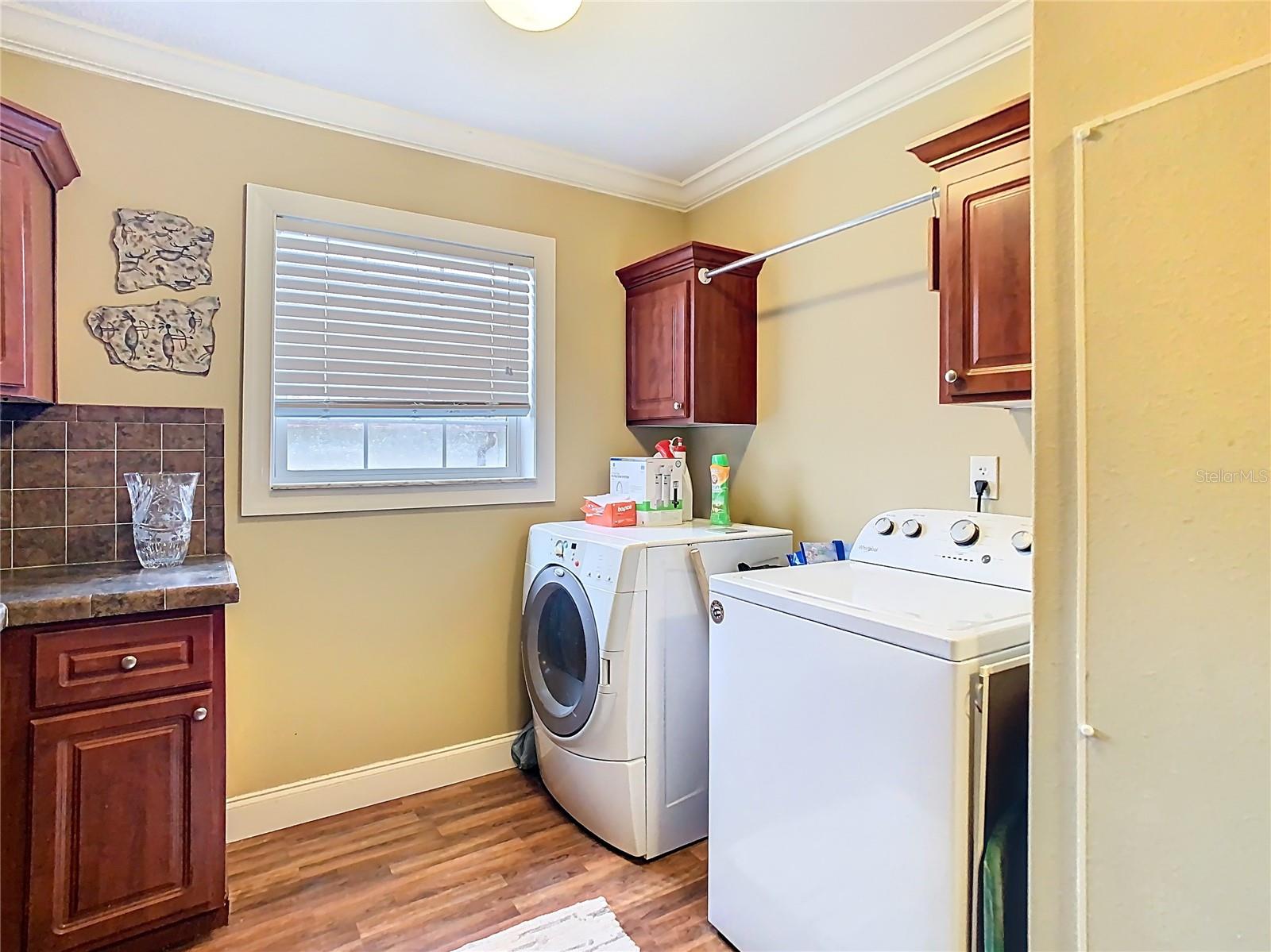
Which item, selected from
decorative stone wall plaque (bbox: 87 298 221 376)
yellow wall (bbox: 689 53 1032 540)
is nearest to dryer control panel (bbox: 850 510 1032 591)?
yellow wall (bbox: 689 53 1032 540)

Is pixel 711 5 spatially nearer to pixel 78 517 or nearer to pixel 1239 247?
pixel 1239 247

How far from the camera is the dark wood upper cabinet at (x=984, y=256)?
4.84 ft

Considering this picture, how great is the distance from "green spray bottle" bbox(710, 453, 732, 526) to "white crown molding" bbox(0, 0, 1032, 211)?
3.86 feet

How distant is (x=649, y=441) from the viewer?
9.91ft

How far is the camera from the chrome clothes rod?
1750 mm

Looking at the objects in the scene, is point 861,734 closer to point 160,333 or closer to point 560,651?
point 560,651

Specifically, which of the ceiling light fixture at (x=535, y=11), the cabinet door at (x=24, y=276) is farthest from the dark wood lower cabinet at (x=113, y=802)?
the ceiling light fixture at (x=535, y=11)

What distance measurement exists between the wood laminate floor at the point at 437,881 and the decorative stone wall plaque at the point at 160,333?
1.54 m

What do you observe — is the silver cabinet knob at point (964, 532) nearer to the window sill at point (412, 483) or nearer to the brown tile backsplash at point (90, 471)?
the window sill at point (412, 483)

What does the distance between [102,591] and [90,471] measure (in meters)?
0.58

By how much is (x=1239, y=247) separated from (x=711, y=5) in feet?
4.97

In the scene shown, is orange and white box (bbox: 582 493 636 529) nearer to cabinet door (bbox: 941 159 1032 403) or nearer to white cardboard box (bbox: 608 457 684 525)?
white cardboard box (bbox: 608 457 684 525)

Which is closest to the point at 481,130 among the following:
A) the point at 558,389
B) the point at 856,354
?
the point at 558,389

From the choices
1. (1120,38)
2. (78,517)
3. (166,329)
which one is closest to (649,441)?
(166,329)
